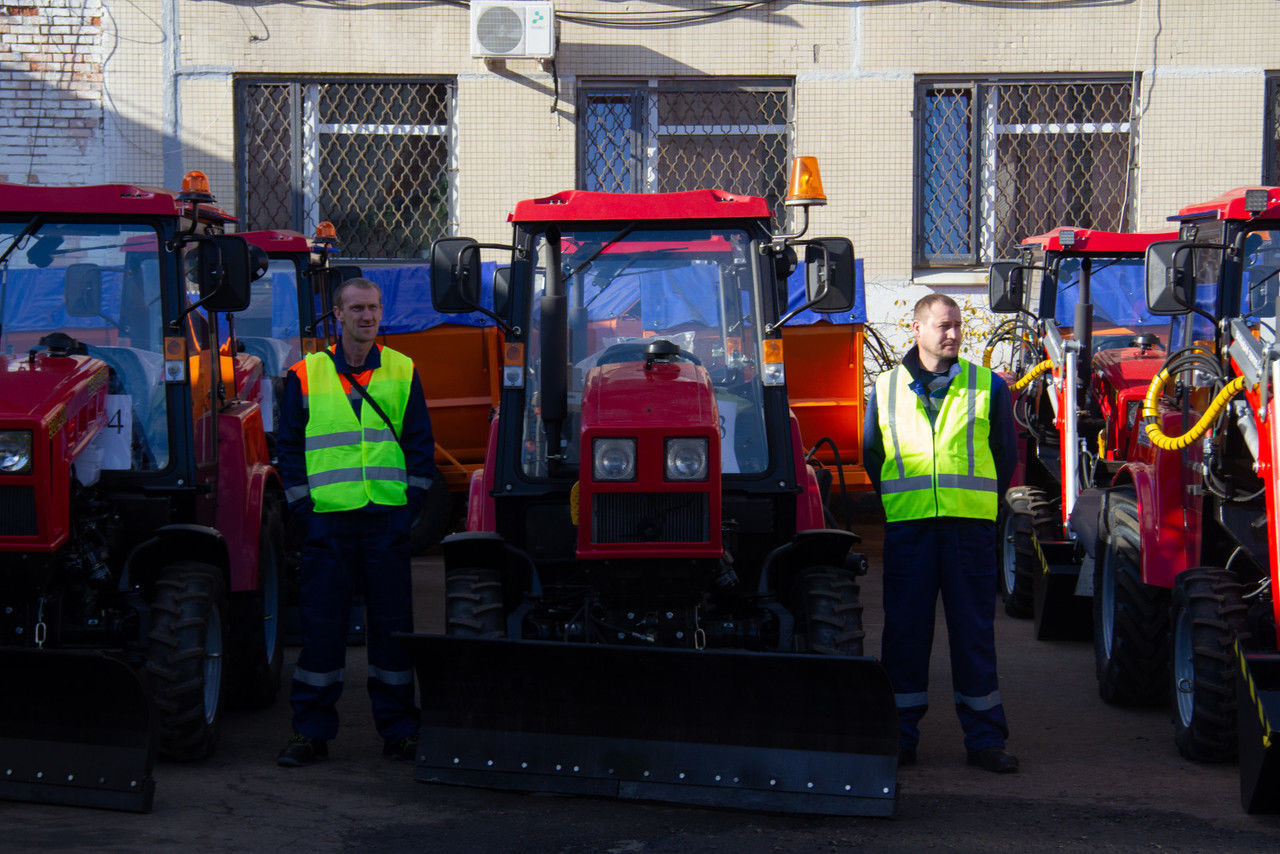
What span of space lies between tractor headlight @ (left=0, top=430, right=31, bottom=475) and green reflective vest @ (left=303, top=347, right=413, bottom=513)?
0.99 metres

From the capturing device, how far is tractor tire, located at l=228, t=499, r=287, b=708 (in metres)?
6.68

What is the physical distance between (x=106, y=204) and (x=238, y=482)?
52.7 inches

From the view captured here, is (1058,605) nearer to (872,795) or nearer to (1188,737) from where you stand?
(1188,737)

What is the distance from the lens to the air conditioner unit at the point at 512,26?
12828 mm

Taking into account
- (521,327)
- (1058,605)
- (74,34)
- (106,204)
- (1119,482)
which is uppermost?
(74,34)

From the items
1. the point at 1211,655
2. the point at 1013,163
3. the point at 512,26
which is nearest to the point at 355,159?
the point at 512,26

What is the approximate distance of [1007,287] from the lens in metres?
9.59

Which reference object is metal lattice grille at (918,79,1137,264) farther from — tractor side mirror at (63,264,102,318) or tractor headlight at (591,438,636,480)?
tractor side mirror at (63,264,102,318)

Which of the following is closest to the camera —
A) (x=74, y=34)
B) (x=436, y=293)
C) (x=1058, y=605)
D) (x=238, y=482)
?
(x=436, y=293)

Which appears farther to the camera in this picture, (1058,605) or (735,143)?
(735,143)

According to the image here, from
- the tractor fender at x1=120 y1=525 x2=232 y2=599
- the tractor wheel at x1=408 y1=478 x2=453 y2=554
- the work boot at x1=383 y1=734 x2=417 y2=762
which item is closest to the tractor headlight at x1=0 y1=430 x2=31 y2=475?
the tractor fender at x1=120 y1=525 x2=232 y2=599

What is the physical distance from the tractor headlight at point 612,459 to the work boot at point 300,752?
5.04ft

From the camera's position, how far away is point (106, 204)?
6078 millimetres

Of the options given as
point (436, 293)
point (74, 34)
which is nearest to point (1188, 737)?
point (436, 293)
